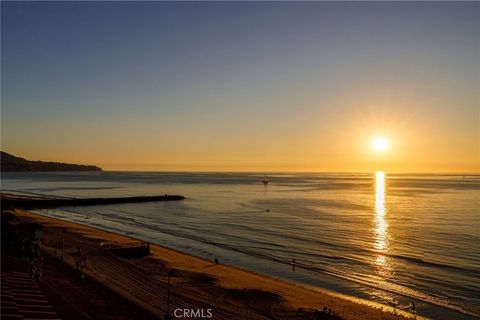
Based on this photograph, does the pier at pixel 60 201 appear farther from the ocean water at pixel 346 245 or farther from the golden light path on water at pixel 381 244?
the golden light path on water at pixel 381 244

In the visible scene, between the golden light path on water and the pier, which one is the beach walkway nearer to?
the golden light path on water

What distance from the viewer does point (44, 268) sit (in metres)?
21.2

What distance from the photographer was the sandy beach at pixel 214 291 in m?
20.9

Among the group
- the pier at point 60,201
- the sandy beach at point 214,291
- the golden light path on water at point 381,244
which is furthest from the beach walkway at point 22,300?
the pier at point 60,201

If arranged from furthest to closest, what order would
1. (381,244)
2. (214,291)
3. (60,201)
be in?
(60,201)
(381,244)
(214,291)

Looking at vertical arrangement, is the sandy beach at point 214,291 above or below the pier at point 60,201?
below

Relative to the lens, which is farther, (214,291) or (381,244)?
(381,244)

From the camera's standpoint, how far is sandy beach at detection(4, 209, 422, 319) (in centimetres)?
2094

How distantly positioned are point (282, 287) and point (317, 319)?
240 inches

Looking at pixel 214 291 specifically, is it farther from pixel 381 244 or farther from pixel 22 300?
pixel 381 244

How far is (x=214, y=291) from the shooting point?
2467 centimetres

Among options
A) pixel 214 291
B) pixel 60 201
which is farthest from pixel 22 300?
pixel 60 201

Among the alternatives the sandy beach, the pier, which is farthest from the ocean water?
the pier

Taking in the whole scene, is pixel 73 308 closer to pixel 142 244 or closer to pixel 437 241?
pixel 142 244
